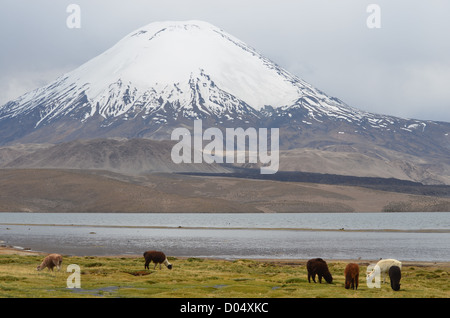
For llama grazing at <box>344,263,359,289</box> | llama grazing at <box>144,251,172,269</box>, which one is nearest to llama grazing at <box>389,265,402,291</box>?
llama grazing at <box>344,263,359,289</box>

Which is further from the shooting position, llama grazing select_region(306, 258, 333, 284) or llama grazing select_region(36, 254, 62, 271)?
llama grazing select_region(36, 254, 62, 271)

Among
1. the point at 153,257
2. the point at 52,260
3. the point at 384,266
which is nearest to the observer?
A: the point at 384,266

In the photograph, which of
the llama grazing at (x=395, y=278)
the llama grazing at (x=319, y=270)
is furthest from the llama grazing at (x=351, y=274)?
the llama grazing at (x=319, y=270)

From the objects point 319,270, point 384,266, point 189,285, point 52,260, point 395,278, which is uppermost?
point 384,266

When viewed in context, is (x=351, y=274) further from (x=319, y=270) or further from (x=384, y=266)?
(x=319, y=270)

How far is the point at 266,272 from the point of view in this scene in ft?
172

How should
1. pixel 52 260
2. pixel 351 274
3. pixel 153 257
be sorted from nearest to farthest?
pixel 351 274 → pixel 52 260 → pixel 153 257

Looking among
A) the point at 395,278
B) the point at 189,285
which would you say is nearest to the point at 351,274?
the point at 395,278

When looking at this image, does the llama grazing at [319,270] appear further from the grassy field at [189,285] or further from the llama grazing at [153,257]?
the llama grazing at [153,257]

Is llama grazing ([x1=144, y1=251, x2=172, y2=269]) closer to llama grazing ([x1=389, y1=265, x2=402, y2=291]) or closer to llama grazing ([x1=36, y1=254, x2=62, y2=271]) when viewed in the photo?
llama grazing ([x1=36, y1=254, x2=62, y2=271])
